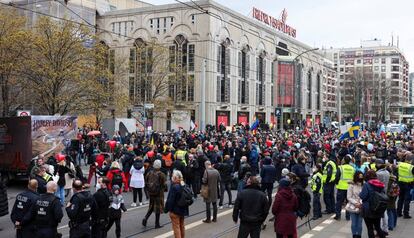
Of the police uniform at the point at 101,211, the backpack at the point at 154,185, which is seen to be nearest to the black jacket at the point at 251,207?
the police uniform at the point at 101,211

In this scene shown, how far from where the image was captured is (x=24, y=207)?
7324mm

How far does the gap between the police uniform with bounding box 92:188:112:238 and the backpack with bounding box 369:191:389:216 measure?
496 cm

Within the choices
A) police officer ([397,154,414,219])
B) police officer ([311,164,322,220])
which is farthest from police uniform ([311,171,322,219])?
police officer ([397,154,414,219])

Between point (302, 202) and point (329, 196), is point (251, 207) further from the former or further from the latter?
point (329, 196)

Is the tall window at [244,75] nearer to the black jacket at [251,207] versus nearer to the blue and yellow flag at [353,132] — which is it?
the blue and yellow flag at [353,132]

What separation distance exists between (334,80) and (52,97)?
11424 centimetres

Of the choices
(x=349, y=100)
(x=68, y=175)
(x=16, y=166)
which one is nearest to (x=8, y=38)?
(x=16, y=166)

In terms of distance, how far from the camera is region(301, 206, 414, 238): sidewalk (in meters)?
10.6

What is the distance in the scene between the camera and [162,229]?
11.1 m

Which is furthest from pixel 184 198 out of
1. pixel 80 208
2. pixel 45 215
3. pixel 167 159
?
pixel 167 159

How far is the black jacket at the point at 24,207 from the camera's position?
23.9ft

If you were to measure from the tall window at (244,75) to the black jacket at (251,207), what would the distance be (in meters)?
52.8

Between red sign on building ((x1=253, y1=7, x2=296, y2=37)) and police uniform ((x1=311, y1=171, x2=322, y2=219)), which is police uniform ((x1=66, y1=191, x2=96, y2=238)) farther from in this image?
red sign on building ((x1=253, y1=7, x2=296, y2=37))

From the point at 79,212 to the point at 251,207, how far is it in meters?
2.82
